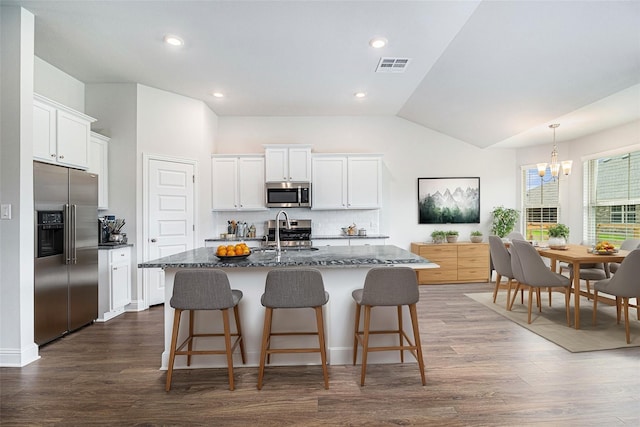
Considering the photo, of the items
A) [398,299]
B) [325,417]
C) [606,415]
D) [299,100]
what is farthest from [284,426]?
[299,100]

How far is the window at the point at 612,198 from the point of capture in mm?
4770

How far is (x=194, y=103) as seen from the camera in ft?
16.2

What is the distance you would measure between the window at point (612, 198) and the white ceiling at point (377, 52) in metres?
0.63

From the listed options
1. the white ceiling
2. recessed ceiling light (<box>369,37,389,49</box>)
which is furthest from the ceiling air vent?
recessed ceiling light (<box>369,37,389,49</box>)

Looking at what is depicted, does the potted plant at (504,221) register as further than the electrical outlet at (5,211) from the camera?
Yes

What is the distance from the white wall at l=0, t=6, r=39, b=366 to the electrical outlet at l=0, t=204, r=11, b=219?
0.09 ft

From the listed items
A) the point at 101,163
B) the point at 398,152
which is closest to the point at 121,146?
the point at 101,163

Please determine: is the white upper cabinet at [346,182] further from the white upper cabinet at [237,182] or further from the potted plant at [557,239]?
the potted plant at [557,239]

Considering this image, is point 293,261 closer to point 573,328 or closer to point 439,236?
point 573,328

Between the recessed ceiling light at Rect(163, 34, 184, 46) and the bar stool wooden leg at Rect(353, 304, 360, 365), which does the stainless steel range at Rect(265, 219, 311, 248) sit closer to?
the bar stool wooden leg at Rect(353, 304, 360, 365)

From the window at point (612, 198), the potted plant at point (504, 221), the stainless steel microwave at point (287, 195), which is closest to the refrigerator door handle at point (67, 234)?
the stainless steel microwave at point (287, 195)

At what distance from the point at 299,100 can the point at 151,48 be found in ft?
7.18

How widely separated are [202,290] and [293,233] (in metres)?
3.30

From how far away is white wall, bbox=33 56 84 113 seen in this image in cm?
368
